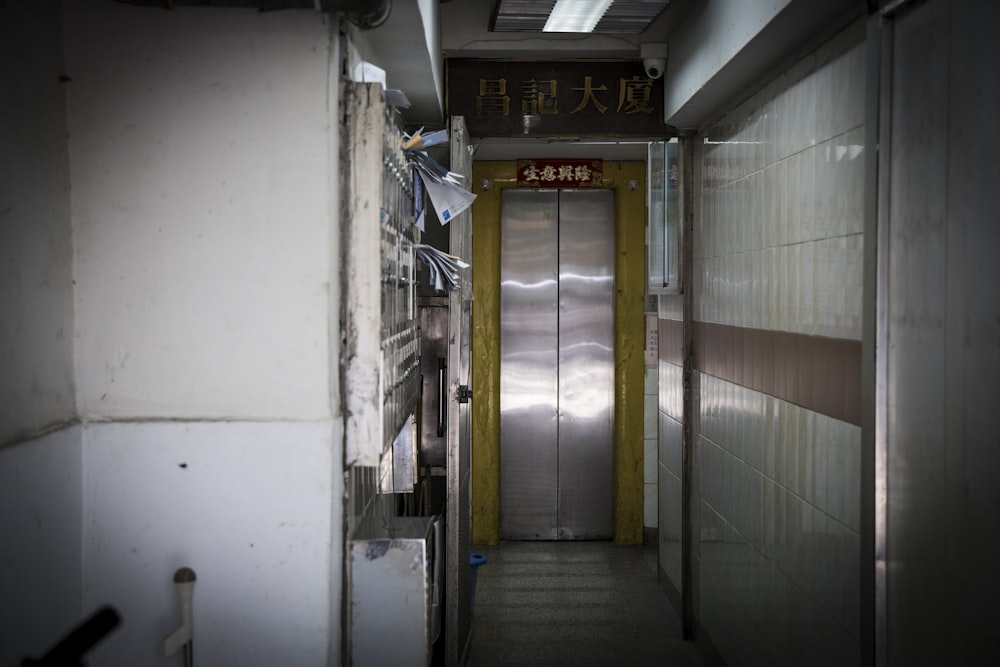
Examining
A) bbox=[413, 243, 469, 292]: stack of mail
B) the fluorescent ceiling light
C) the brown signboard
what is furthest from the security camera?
bbox=[413, 243, 469, 292]: stack of mail

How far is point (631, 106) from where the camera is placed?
15.0 ft

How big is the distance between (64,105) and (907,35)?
7.08 ft

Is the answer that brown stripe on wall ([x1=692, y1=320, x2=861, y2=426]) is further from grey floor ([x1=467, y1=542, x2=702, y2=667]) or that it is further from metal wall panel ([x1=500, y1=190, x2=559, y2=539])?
metal wall panel ([x1=500, y1=190, x2=559, y2=539])

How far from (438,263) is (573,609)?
2.44m

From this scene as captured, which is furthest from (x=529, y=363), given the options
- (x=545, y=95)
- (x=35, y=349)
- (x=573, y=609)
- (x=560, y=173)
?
(x=35, y=349)

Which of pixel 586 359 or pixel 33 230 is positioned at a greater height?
pixel 33 230

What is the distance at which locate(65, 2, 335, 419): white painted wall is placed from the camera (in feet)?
7.51

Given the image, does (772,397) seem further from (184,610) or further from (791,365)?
(184,610)

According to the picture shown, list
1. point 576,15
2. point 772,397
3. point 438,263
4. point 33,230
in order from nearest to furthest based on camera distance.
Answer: point 33,230
point 772,397
point 438,263
point 576,15

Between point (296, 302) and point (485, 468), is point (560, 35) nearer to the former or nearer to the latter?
point (296, 302)

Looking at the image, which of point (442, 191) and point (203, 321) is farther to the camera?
point (442, 191)

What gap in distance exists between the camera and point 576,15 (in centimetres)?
397

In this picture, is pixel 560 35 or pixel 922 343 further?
pixel 560 35

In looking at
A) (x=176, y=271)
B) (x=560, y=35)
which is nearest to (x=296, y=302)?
(x=176, y=271)
